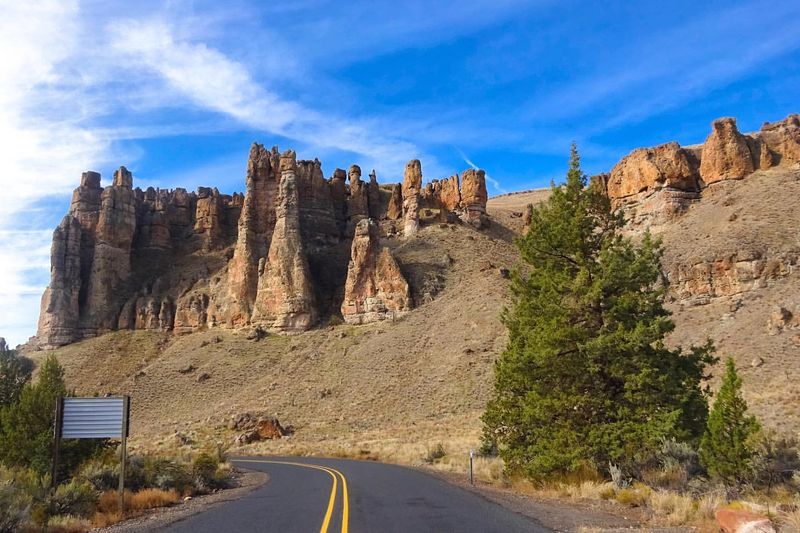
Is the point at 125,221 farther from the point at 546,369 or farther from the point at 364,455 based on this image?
the point at 546,369

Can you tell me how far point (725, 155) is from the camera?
62656 mm

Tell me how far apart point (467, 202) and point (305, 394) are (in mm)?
40391

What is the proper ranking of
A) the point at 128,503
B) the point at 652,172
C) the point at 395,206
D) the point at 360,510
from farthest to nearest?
the point at 395,206 → the point at 652,172 → the point at 128,503 → the point at 360,510

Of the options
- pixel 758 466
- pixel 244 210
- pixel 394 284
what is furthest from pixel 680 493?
pixel 244 210

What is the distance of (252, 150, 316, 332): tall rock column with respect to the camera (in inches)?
2685

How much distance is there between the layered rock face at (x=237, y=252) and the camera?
6931 cm

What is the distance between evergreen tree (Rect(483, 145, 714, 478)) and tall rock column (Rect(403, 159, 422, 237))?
58622mm

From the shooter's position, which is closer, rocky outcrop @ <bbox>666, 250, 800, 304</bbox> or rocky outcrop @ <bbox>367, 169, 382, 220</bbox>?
rocky outcrop @ <bbox>666, 250, 800, 304</bbox>

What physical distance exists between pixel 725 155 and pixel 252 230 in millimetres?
56175

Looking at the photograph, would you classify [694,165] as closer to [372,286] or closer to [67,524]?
[372,286]

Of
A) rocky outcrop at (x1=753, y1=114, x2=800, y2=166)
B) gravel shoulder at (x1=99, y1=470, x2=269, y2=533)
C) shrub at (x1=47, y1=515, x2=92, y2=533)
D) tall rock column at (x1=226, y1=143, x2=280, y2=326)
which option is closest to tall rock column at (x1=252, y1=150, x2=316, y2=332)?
tall rock column at (x1=226, y1=143, x2=280, y2=326)

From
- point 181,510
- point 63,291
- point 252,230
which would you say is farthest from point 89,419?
point 63,291

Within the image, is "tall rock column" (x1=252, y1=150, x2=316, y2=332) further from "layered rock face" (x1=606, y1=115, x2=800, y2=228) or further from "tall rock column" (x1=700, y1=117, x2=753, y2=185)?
"tall rock column" (x1=700, y1=117, x2=753, y2=185)

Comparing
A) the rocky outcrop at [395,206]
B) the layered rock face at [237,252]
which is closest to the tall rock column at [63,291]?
the layered rock face at [237,252]
